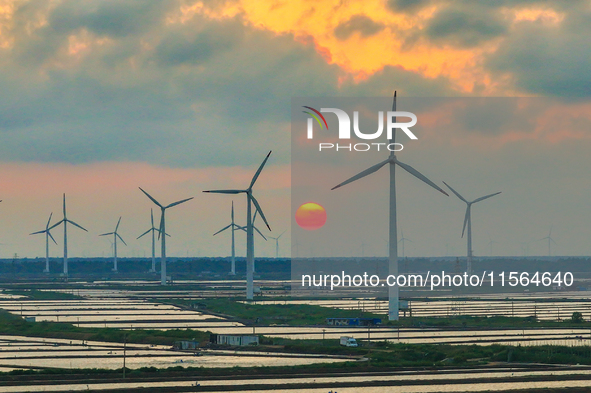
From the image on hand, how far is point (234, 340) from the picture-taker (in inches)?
4481

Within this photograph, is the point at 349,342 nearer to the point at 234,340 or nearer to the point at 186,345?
the point at 234,340

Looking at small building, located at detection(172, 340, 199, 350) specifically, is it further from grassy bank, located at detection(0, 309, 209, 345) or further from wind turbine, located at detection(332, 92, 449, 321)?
wind turbine, located at detection(332, 92, 449, 321)

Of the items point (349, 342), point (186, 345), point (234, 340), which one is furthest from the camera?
point (234, 340)

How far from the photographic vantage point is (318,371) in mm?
88312

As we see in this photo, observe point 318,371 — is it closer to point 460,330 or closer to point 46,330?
point 460,330

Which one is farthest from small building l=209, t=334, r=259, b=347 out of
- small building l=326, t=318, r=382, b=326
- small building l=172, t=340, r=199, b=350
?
small building l=326, t=318, r=382, b=326

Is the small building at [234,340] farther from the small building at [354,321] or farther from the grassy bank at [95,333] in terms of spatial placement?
the small building at [354,321]

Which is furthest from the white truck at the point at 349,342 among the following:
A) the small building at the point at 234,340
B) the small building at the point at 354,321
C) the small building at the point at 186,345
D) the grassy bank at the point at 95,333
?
the small building at the point at 354,321

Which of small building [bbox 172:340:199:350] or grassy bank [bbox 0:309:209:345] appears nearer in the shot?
small building [bbox 172:340:199:350]

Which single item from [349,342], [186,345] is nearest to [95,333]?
[186,345]

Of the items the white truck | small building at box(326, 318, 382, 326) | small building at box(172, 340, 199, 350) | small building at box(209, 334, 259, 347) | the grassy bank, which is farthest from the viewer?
small building at box(326, 318, 382, 326)

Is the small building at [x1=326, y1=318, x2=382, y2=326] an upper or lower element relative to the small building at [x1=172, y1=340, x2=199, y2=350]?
upper

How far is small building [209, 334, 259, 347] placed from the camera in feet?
368

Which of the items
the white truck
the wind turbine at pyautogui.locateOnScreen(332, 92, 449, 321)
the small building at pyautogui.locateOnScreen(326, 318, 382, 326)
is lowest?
the white truck
